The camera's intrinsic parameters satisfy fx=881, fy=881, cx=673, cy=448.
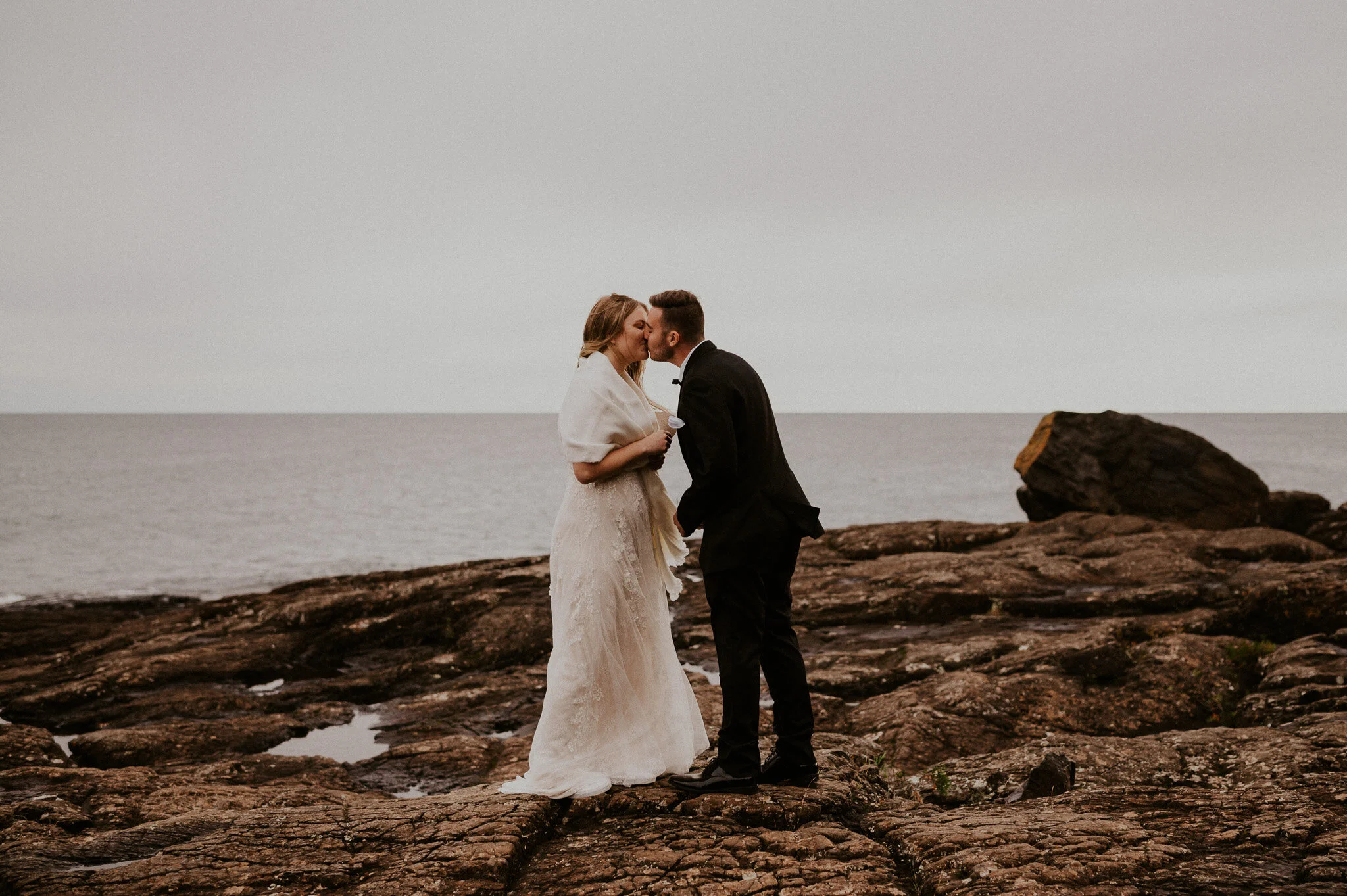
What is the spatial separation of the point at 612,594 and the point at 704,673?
20.3 feet

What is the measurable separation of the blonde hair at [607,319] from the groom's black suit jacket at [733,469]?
67cm

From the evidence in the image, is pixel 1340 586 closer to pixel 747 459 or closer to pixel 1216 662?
pixel 1216 662

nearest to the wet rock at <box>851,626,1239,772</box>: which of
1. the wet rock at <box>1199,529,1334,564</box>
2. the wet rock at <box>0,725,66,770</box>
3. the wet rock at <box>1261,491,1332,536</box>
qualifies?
the wet rock at <box>1199,529,1334,564</box>

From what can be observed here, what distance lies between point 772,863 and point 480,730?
6630 mm

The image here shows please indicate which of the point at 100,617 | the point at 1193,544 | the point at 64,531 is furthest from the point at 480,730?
the point at 64,531

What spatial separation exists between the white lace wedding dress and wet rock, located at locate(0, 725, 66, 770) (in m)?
6.46

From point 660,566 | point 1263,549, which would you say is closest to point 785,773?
point 660,566

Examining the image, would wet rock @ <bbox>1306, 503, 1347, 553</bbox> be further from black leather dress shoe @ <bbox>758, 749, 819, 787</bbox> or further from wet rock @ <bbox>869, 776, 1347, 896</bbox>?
black leather dress shoe @ <bbox>758, 749, 819, 787</bbox>

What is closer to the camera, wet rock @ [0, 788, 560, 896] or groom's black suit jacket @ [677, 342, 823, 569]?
wet rock @ [0, 788, 560, 896]

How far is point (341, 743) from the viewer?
1058 centimetres

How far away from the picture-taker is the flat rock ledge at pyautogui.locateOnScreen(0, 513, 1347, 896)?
4.62 meters

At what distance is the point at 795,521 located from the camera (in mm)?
5621

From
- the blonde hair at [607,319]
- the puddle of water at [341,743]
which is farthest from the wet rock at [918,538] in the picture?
the blonde hair at [607,319]

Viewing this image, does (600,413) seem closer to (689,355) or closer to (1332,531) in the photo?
(689,355)
